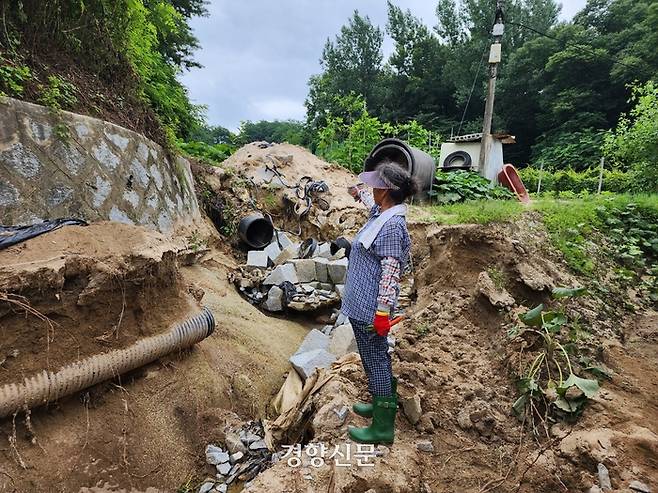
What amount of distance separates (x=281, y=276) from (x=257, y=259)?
2.74 feet

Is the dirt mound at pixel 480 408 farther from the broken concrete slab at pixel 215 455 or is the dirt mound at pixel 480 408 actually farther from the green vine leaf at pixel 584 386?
the broken concrete slab at pixel 215 455

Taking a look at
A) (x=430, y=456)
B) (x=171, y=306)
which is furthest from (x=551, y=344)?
(x=171, y=306)

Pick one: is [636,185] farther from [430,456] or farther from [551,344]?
[430,456]

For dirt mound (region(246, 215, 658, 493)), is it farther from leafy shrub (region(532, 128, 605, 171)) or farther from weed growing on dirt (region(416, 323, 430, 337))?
leafy shrub (region(532, 128, 605, 171))

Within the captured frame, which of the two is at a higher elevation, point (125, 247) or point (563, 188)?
point (563, 188)

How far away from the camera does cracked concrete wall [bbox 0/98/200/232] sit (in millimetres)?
3557

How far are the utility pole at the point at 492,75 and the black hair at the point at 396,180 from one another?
8.98 m

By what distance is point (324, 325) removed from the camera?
18.7 ft

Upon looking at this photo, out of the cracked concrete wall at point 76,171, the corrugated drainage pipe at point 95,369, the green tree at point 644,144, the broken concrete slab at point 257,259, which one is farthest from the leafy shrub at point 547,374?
the green tree at point 644,144

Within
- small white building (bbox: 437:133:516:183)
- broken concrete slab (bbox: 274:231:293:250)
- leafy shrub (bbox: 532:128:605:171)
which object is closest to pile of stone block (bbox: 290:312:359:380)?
broken concrete slab (bbox: 274:231:293:250)

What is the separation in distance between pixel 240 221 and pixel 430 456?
577 cm

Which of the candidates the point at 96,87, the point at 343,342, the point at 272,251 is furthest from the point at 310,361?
the point at 96,87

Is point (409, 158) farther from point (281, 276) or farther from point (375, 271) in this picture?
point (375, 271)

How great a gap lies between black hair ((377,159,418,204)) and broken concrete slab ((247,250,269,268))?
4.36 m
